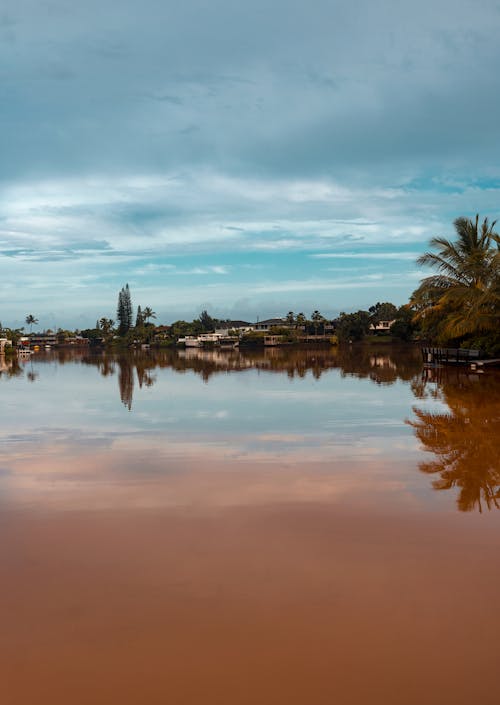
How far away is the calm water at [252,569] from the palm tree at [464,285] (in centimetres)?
1804

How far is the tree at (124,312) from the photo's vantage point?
12619 cm

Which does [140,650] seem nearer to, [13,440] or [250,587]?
[250,587]

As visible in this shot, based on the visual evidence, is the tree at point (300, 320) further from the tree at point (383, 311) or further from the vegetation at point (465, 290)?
the vegetation at point (465, 290)

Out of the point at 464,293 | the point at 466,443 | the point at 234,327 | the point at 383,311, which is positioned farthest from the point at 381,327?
the point at 466,443

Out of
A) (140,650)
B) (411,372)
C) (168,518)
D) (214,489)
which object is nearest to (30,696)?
(140,650)

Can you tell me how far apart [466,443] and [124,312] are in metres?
119

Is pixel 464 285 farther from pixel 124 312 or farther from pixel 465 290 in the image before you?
pixel 124 312

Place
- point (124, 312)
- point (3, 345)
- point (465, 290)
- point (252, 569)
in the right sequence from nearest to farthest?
point (252, 569), point (465, 290), point (3, 345), point (124, 312)

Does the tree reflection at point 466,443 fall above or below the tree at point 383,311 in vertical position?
below

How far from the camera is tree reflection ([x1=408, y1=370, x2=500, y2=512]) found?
877 centimetres

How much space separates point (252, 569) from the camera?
6.10 metres

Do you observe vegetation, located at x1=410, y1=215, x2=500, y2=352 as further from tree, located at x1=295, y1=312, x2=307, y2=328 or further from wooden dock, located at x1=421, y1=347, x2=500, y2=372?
tree, located at x1=295, y1=312, x2=307, y2=328

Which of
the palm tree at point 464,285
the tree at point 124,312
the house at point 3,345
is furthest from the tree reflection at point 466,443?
the tree at point 124,312

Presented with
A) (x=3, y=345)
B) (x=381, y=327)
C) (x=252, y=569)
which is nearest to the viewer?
(x=252, y=569)
